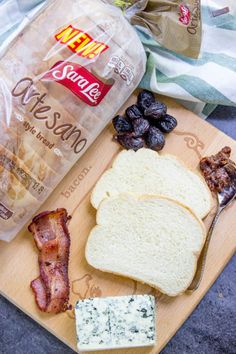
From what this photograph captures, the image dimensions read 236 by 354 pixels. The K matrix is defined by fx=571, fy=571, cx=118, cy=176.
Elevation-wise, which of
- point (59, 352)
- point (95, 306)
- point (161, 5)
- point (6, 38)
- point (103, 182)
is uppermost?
point (6, 38)

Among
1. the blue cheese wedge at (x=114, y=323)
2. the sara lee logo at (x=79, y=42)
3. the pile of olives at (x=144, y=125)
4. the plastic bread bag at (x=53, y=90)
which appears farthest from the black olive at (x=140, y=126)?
the blue cheese wedge at (x=114, y=323)

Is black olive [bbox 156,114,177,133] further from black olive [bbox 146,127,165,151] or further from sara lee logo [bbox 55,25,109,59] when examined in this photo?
sara lee logo [bbox 55,25,109,59]

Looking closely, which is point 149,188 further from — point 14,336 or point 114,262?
point 14,336

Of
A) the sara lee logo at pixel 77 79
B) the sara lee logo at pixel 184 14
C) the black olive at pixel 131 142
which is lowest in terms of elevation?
the black olive at pixel 131 142

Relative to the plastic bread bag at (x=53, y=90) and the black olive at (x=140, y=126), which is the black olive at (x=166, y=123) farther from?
the plastic bread bag at (x=53, y=90)

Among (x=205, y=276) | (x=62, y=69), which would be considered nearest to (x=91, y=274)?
(x=205, y=276)

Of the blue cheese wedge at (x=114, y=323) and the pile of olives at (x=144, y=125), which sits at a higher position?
the pile of olives at (x=144, y=125)

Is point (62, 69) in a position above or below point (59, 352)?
above
